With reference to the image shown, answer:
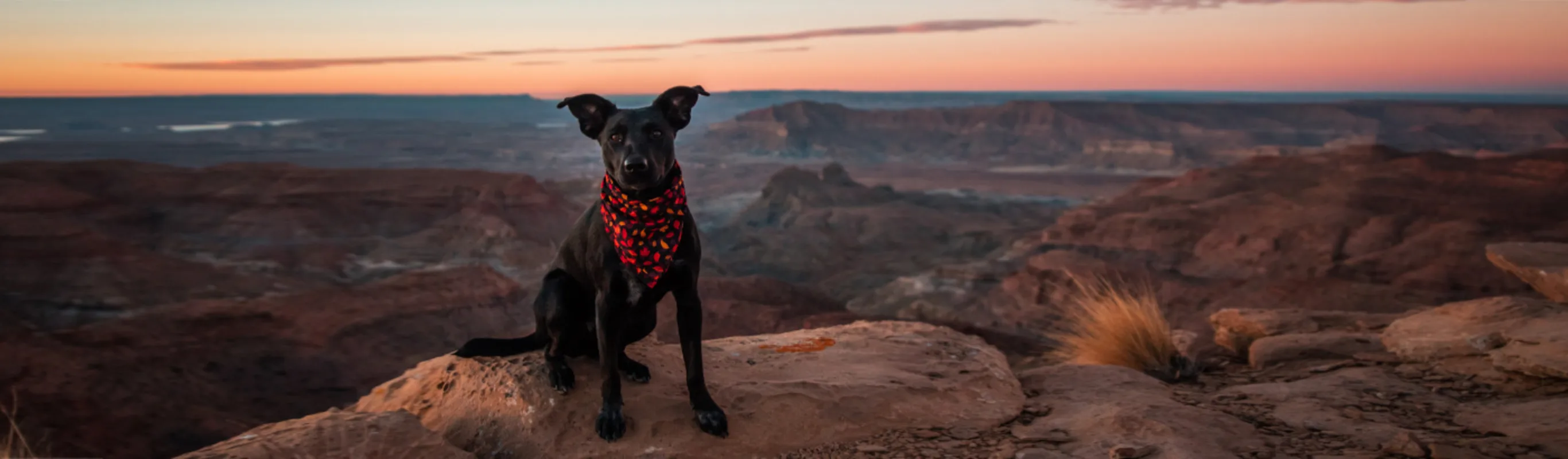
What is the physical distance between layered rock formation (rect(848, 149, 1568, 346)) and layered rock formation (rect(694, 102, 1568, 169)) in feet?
96.8

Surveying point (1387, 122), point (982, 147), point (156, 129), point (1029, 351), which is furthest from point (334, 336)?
point (1387, 122)

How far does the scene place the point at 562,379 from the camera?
4.74 meters

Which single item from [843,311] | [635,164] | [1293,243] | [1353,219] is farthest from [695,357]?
[1353,219]

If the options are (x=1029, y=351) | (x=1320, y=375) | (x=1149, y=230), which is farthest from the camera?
(x=1149, y=230)

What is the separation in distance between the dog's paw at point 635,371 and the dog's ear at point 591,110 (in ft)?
4.65

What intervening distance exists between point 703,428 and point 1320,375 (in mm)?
4564

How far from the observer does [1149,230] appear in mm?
32750

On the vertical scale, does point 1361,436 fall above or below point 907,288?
above

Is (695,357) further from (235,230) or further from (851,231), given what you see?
(851,231)

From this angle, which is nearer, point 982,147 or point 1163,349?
point 1163,349

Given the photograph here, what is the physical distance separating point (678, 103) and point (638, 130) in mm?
338

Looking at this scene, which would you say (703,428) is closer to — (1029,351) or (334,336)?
(1029,351)

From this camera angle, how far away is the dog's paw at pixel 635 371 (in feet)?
16.4

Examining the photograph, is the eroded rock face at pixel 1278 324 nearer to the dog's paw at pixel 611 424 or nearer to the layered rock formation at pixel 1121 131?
the dog's paw at pixel 611 424
